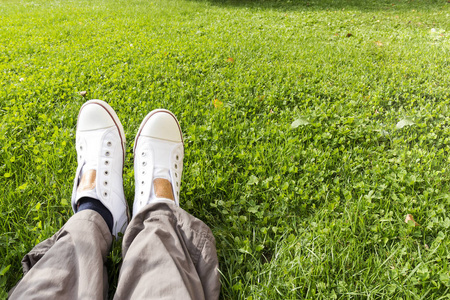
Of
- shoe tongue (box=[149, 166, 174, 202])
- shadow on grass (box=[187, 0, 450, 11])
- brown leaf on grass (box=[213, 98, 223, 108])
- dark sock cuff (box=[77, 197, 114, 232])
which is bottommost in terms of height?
dark sock cuff (box=[77, 197, 114, 232])

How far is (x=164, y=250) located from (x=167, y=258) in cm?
4

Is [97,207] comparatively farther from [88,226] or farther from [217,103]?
[217,103]

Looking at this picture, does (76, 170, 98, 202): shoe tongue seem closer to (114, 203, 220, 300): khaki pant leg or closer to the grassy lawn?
the grassy lawn

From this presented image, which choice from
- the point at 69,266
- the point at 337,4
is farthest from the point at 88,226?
the point at 337,4

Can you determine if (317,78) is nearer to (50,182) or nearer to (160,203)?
(160,203)

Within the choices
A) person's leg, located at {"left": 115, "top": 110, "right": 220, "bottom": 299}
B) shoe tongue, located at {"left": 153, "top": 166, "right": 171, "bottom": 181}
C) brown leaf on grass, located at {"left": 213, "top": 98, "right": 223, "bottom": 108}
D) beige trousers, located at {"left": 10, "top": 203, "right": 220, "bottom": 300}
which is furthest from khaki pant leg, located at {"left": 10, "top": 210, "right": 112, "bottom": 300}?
brown leaf on grass, located at {"left": 213, "top": 98, "right": 223, "bottom": 108}

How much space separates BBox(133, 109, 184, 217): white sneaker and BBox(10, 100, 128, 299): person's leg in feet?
0.45

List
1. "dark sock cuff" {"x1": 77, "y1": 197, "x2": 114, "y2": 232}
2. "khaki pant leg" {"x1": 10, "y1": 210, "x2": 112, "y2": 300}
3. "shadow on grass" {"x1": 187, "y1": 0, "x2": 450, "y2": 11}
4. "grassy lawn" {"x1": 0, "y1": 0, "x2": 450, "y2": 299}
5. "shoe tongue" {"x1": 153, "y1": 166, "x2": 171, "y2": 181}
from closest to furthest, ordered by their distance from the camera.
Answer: "khaki pant leg" {"x1": 10, "y1": 210, "x2": 112, "y2": 300}
"grassy lawn" {"x1": 0, "y1": 0, "x2": 450, "y2": 299}
"dark sock cuff" {"x1": 77, "y1": 197, "x2": 114, "y2": 232}
"shoe tongue" {"x1": 153, "y1": 166, "x2": 171, "y2": 181}
"shadow on grass" {"x1": 187, "y1": 0, "x2": 450, "y2": 11}

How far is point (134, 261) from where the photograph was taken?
3.98 feet

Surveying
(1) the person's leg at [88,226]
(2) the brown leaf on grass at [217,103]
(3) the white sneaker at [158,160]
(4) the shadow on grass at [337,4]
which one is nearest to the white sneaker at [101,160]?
(1) the person's leg at [88,226]

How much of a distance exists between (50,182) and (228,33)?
155 inches

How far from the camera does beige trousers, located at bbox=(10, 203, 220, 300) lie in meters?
1.10

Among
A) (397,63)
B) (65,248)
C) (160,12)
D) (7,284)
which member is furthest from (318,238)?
(160,12)

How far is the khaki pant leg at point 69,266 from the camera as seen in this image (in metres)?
1.08
